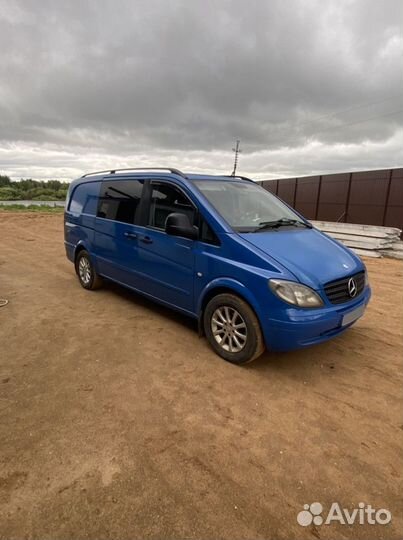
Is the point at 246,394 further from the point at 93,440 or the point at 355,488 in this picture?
the point at 93,440

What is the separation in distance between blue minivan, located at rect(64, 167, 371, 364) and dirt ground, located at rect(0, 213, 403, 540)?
0.47 m

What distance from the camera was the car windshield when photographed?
371 centimetres

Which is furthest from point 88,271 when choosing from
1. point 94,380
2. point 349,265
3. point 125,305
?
point 349,265

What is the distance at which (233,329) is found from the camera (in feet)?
10.9

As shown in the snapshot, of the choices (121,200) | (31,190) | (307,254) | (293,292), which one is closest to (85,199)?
(121,200)

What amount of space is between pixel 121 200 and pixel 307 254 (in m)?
2.78

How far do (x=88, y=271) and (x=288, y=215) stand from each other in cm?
342

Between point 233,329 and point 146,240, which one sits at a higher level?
point 146,240

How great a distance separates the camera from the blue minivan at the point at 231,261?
3047 mm

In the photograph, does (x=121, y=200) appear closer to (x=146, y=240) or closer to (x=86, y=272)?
(x=146, y=240)

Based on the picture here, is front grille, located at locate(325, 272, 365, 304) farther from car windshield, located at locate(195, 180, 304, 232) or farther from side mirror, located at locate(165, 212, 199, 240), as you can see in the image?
side mirror, located at locate(165, 212, 199, 240)

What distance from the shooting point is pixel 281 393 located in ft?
9.70

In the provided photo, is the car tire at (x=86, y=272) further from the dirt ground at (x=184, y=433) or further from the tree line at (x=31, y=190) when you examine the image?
the tree line at (x=31, y=190)

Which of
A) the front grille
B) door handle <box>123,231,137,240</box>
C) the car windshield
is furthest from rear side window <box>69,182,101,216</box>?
the front grille
